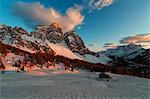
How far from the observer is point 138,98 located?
28375mm

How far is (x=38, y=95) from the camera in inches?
1086

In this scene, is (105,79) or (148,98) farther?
(105,79)

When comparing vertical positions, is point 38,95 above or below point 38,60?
below

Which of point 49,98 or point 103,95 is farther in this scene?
point 103,95

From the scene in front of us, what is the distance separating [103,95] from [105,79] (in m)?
19.9

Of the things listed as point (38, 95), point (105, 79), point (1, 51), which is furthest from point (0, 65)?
point (38, 95)

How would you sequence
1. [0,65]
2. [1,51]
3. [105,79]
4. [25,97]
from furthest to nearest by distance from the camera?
[1,51] < [0,65] < [105,79] < [25,97]

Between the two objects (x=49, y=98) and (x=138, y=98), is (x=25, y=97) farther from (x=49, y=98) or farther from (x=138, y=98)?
(x=138, y=98)

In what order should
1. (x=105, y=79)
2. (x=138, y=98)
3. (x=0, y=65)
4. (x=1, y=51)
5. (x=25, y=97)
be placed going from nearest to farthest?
(x=25, y=97) < (x=138, y=98) < (x=105, y=79) < (x=0, y=65) < (x=1, y=51)

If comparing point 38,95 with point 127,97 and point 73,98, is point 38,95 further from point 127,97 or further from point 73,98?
point 127,97

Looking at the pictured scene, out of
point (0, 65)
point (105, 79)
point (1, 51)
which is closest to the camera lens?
point (105, 79)

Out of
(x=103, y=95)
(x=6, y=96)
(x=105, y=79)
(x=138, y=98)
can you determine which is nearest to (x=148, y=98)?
(x=138, y=98)

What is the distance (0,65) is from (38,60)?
38.5 metres

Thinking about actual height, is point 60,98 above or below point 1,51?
below
